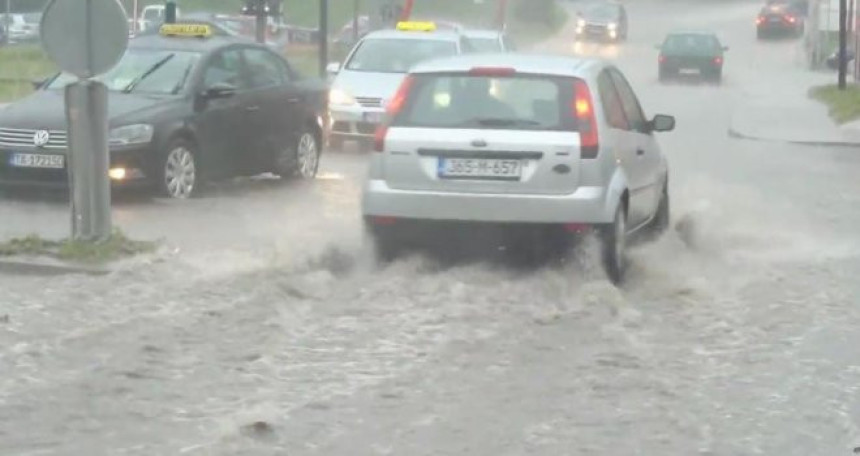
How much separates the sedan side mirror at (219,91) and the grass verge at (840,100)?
52.4 ft

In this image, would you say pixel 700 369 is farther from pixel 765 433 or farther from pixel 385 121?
pixel 385 121

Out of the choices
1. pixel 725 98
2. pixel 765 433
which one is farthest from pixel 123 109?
pixel 725 98

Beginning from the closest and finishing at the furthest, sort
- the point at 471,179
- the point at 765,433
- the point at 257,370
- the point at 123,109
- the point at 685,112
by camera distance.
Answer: the point at 765,433 → the point at 257,370 → the point at 471,179 → the point at 123,109 → the point at 685,112

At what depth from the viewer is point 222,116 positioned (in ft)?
57.3

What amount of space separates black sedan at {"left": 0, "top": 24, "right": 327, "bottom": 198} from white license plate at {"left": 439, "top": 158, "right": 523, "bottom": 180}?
5.42 metres

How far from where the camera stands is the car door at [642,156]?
41.8 feet

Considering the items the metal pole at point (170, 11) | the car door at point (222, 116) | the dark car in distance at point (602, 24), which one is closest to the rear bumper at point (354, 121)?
the metal pole at point (170, 11)

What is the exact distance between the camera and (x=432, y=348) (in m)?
9.66

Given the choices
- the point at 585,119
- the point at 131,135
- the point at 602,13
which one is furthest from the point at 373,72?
the point at 602,13

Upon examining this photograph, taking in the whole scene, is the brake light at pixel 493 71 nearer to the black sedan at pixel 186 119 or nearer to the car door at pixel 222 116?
the black sedan at pixel 186 119

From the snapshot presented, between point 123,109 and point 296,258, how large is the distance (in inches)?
168

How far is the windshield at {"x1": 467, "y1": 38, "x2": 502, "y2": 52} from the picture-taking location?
26.1 m

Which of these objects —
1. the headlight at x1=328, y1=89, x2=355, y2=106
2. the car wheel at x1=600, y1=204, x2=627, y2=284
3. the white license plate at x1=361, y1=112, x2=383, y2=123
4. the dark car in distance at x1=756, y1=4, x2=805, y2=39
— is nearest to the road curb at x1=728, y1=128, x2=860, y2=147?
the white license plate at x1=361, y1=112, x2=383, y2=123

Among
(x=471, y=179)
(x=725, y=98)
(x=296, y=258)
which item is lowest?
(x=725, y=98)
